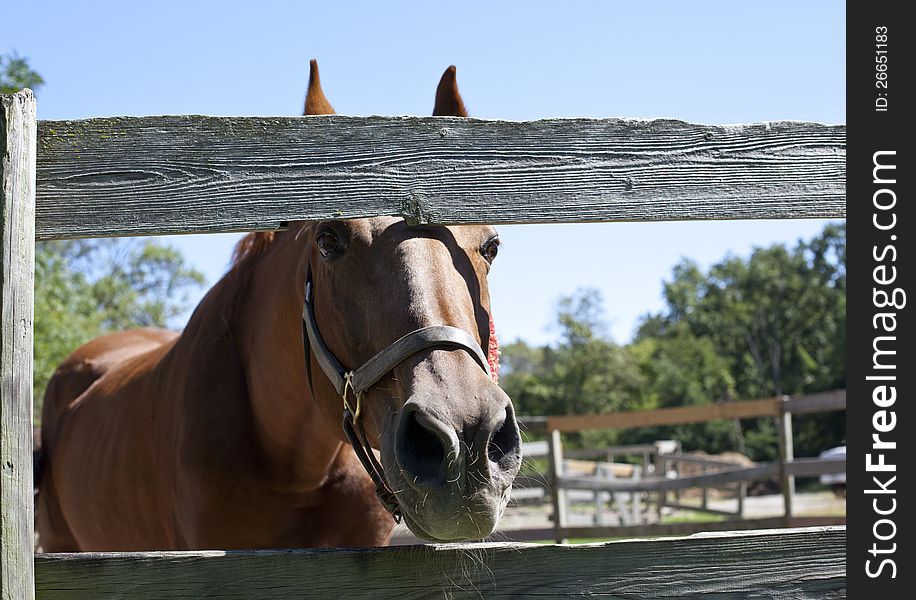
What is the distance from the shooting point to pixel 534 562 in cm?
179

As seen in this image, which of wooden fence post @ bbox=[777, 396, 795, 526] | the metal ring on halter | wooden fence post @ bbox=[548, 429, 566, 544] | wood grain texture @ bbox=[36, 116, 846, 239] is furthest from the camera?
wooden fence post @ bbox=[548, 429, 566, 544]

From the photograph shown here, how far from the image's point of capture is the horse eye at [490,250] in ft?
7.59

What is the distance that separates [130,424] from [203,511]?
90 centimetres

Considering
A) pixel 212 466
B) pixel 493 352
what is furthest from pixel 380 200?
pixel 212 466

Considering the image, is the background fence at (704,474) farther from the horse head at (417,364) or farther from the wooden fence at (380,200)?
the wooden fence at (380,200)

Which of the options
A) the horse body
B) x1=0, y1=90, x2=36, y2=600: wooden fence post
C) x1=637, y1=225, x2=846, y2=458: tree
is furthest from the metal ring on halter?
x1=637, y1=225, x2=846, y2=458: tree

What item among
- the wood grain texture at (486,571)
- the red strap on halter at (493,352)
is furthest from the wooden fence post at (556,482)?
the wood grain texture at (486,571)

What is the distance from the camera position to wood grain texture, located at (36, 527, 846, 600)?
5.78 feet

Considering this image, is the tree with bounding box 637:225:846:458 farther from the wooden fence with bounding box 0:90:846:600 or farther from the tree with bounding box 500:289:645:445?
the wooden fence with bounding box 0:90:846:600

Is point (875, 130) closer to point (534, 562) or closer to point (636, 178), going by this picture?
point (636, 178)

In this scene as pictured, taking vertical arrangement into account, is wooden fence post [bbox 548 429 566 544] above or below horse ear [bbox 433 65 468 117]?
below

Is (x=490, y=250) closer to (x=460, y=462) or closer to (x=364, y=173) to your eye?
(x=364, y=173)

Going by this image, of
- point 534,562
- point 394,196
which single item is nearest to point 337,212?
point 394,196

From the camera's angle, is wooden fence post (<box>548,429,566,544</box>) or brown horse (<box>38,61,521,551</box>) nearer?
brown horse (<box>38,61,521,551</box>)
